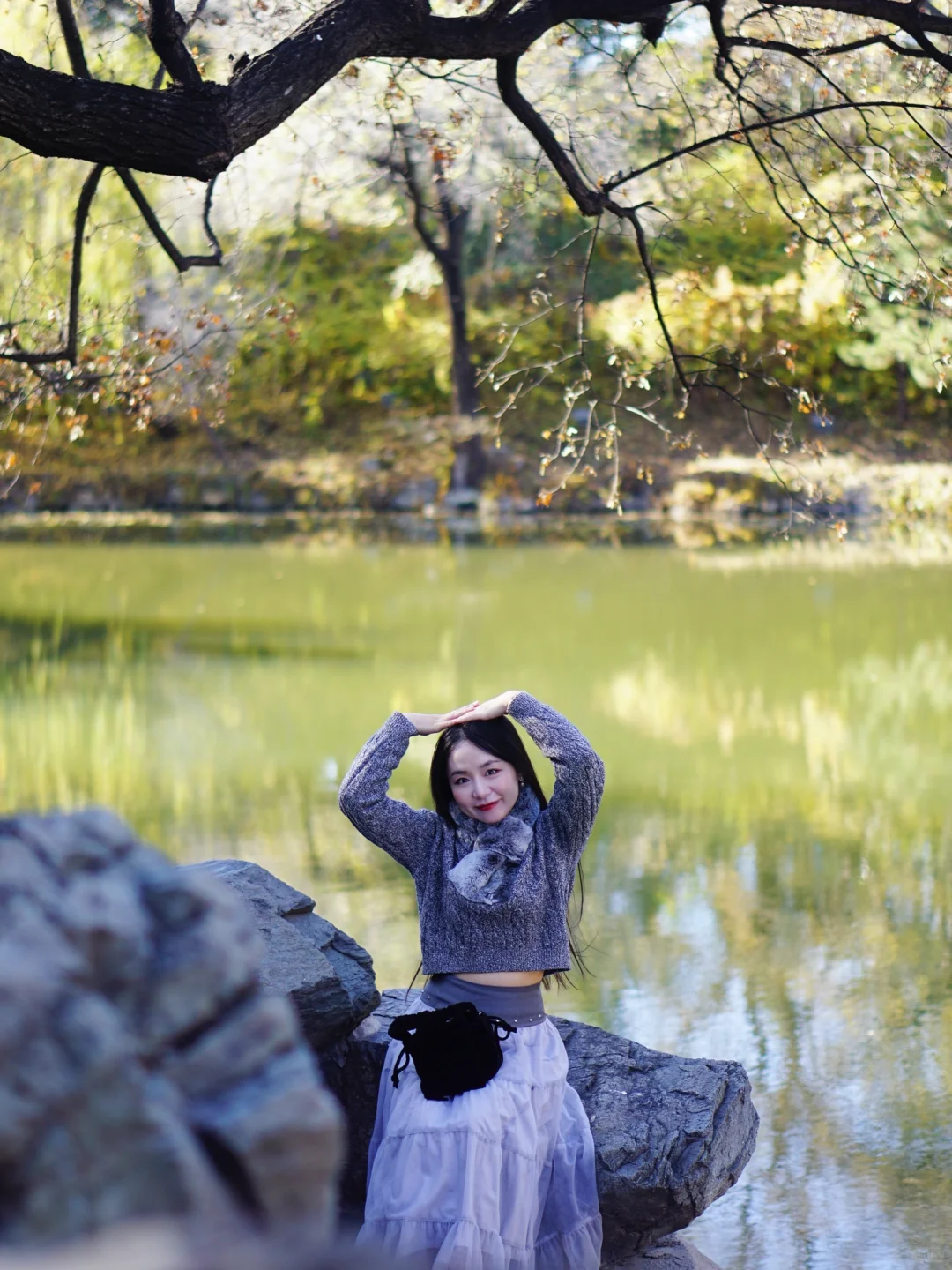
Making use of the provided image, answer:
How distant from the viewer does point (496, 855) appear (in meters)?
2.85

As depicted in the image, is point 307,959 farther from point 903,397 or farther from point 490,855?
point 903,397

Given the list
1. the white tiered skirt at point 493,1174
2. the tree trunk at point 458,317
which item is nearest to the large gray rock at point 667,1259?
the white tiered skirt at point 493,1174

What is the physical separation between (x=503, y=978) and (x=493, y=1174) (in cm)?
36

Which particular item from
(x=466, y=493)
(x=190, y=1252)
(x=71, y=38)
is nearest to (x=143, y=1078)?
(x=190, y=1252)

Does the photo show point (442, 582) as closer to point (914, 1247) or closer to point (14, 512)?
point (14, 512)

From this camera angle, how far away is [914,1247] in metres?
3.23

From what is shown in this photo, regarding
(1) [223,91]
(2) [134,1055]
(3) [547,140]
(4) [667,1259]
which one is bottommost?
(4) [667,1259]

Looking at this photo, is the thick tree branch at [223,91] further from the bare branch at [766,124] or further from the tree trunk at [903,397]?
the tree trunk at [903,397]

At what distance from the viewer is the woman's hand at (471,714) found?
9.77ft

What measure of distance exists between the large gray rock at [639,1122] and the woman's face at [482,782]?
577mm

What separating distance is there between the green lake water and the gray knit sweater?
92 centimetres

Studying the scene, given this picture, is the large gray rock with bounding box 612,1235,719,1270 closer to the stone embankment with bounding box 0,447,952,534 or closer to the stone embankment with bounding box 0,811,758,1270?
the stone embankment with bounding box 0,811,758,1270

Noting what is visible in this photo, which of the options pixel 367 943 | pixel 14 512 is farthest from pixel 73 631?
pixel 14 512

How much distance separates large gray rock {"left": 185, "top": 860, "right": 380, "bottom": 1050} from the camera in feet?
A: 9.98
